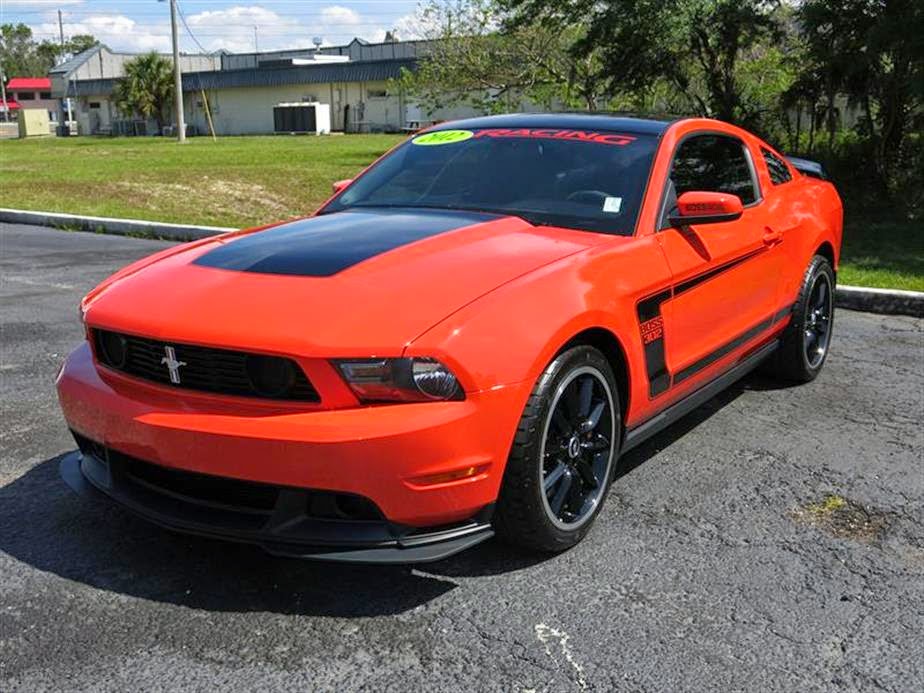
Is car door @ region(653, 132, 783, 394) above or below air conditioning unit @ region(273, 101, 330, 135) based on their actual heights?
above

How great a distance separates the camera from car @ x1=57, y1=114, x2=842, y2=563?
2.66m

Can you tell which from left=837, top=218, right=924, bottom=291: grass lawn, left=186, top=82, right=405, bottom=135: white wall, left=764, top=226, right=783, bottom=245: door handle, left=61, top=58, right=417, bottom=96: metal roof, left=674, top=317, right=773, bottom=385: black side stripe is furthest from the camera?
left=186, top=82, right=405, bottom=135: white wall

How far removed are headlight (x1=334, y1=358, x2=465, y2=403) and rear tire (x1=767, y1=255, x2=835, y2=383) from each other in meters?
3.09

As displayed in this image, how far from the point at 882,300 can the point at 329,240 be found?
18.4 ft

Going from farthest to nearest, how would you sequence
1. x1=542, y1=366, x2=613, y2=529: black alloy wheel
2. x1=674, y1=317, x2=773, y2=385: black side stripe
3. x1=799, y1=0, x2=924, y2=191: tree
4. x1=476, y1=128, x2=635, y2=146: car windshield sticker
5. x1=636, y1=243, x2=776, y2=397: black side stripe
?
x1=799, y1=0, x2=924, y2=191: tree → x1=476, y1=128, x2=635, y2=146: car windshield sticker → x1=674, y1=317, x2=773, y2=385: black side stripe → x1=636, y1=243, x2=776, y2=397: black side stripe → x1=542, y1=366, x2=613, y2=529: black alloy wheel

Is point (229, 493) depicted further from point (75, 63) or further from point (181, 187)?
point (75, 63)

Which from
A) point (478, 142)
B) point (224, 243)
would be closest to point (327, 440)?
point (224, 243)

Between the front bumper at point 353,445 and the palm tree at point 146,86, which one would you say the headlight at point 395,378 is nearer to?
the front bumper at point 353,445

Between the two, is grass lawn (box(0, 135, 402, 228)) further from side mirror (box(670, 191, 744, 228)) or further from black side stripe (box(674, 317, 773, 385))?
side mirror (box(670, 191, 744, 228))

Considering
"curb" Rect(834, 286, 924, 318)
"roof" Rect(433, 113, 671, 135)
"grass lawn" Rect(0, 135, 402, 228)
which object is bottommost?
"grass lawn" Rect(0, 135, 402, 228)

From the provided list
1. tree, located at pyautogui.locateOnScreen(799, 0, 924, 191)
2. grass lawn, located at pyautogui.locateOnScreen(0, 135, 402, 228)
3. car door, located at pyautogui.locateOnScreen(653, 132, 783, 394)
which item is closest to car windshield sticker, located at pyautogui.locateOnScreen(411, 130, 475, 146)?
car door, located at pyautogui.locateOnScreen(653, 132, 783, 394)

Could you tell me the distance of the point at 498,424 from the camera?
2.76 metres

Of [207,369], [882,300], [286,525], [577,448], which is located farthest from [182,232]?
[286,525]

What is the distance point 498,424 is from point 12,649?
5.03ft
